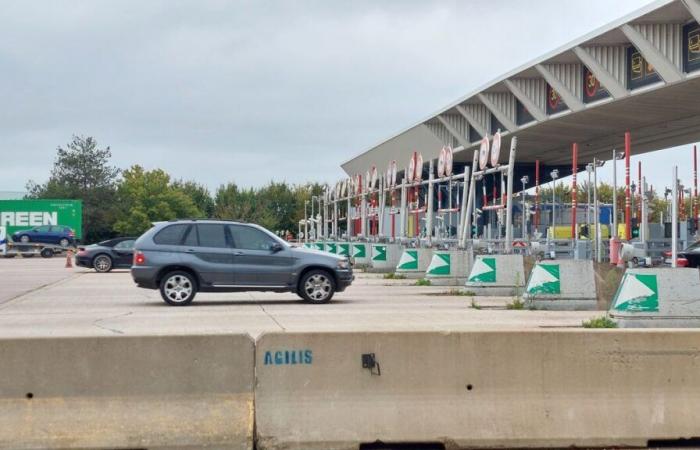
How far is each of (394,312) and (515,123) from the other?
22262 mm

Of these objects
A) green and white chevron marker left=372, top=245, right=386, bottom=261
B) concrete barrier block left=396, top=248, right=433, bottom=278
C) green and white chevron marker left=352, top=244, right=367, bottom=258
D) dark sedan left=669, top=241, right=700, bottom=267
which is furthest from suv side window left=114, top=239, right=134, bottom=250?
dark sedan left=669, top=241, right=700, bottom=267

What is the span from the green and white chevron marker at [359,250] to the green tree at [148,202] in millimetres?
44388

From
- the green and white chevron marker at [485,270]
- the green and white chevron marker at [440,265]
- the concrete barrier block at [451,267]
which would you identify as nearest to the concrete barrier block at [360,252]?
the green and white chevron marker at [440,265]

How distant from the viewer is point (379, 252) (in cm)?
3170

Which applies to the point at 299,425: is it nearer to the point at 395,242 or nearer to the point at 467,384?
the point at 467,384

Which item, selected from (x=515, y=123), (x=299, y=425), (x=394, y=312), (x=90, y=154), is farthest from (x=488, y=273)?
(x=90, y=154)

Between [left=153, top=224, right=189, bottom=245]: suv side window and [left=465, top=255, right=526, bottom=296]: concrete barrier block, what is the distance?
21.2 ft

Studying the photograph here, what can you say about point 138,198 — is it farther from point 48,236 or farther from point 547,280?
point 547,280

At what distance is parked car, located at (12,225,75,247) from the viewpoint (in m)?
57.0

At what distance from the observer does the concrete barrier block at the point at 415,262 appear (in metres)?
26.9

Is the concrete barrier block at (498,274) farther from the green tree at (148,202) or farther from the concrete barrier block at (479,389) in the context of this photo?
the green tree at (148,202)

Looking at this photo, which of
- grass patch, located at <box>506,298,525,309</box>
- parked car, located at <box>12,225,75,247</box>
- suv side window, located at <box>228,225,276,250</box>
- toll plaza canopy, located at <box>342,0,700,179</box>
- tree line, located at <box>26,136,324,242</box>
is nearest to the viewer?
grass patch, located at <box>506,298,525,309</box>

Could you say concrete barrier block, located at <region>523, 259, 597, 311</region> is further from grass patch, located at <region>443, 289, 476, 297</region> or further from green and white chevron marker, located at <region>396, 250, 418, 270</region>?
green and white chevron marker, located at <region>396, 250, 418, 270</region>

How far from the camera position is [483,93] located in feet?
125
